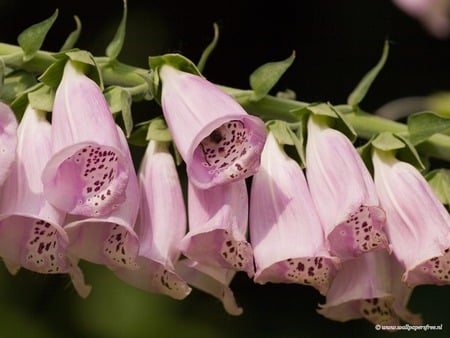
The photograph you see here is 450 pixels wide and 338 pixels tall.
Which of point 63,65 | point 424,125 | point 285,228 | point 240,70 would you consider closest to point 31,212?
point 63,65

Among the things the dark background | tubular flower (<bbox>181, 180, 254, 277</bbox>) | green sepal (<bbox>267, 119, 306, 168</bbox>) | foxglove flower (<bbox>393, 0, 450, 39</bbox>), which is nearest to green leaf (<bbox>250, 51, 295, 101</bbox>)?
green sepal (<bbox>267, 119, 306, 168</bbox>)

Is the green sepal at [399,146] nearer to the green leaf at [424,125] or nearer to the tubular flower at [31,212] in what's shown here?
the green leaf at [424,125]

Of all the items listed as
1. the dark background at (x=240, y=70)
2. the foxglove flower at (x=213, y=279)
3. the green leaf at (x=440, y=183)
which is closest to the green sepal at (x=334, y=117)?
the green leaf at (x=440, y=183)

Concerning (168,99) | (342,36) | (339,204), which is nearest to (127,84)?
(168,99)

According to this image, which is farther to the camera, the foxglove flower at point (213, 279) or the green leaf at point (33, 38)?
the foxglove flower at point (213, 279)

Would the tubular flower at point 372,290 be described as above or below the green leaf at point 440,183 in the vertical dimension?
below

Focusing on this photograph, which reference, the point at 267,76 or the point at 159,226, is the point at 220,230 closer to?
the point at 159,226

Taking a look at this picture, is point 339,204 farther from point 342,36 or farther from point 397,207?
point 342,36
